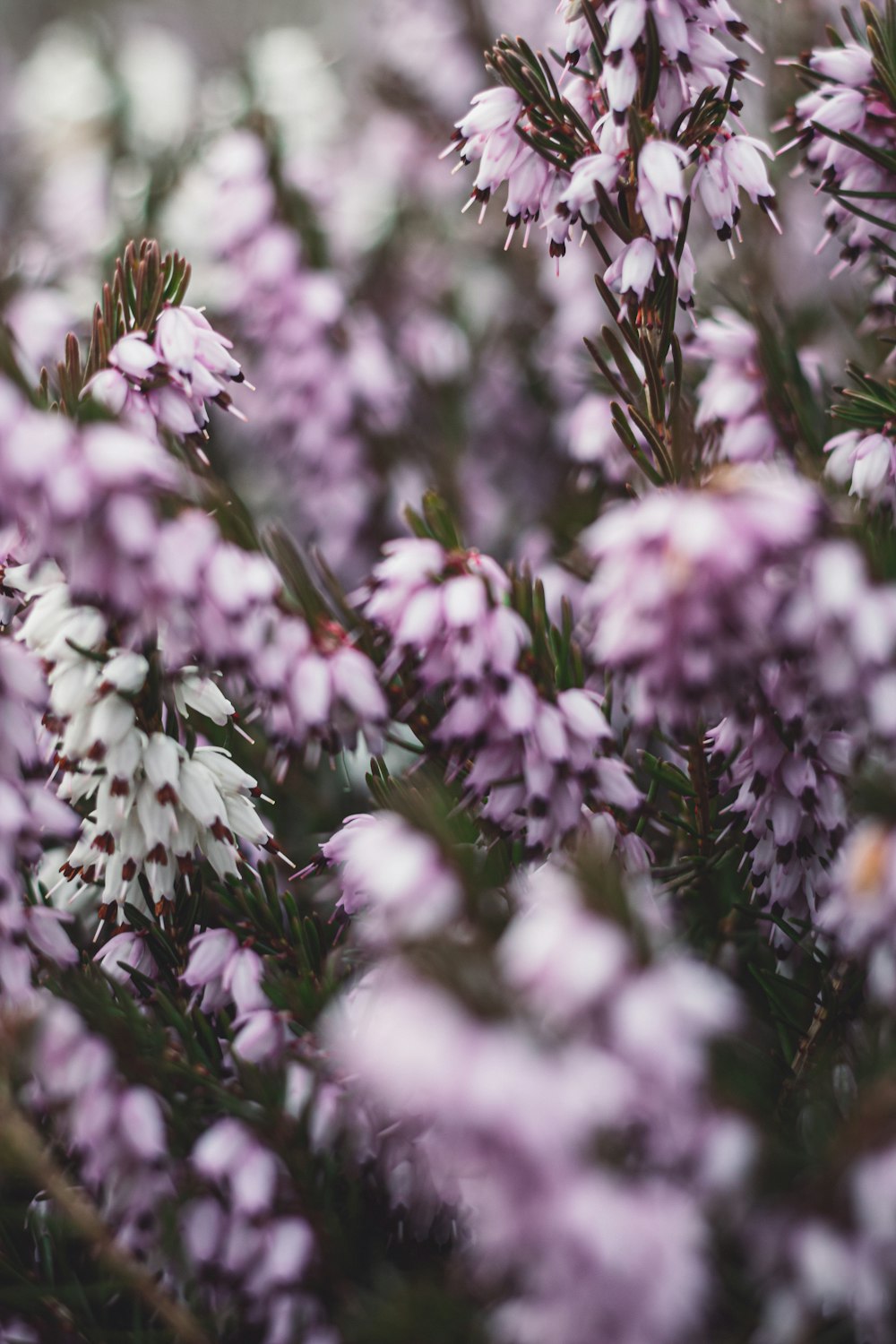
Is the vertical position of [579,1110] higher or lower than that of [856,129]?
lower

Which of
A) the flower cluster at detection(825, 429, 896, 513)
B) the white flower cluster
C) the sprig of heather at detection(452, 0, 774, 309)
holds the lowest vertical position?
the flower cluster at detection(825, 429, 896, 513)

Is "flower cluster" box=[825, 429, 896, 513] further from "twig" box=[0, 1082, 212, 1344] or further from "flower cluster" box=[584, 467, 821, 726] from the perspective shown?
"twig" box=[0, 1082, 212, 1344]

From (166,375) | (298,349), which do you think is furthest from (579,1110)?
(298,349)

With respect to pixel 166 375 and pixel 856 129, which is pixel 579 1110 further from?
pixel 856 129

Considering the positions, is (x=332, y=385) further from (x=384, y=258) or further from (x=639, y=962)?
(x=639, y=962)

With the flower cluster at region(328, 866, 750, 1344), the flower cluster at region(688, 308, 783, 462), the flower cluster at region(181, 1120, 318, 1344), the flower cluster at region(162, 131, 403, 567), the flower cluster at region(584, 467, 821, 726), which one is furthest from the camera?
the flower cluster at region(162, 131, 403, 567)

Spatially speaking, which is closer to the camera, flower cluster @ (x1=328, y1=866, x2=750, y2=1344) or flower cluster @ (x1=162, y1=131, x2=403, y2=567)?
flower cluster @ (x1=328, y1=866, x2=750, y2=1344)

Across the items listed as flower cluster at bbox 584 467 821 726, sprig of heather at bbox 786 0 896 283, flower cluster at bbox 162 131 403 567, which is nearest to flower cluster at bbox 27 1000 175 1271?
flower cluster at bbox 584 467 821 726

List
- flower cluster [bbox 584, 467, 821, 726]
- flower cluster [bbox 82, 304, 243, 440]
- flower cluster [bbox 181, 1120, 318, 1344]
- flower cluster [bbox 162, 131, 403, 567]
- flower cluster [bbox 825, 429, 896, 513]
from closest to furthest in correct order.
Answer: flower cluster [bbox 584, 467, 821, 726] < flower cluster [bbox 181, 1120, 318, 1344] < flower cluster [bbox 82, 304, 243, 440] < flower cluster [bbox 825, 429, 896, 513] < flower cluster [bbox 162, 131, 403, 567]

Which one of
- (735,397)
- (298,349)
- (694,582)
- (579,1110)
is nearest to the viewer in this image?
(579,1110)
